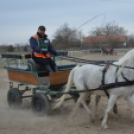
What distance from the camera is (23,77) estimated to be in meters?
5.21

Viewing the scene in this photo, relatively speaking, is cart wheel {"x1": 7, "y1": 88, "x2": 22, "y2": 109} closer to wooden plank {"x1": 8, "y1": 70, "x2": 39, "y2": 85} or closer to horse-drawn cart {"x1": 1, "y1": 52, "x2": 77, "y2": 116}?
horse-drawn cart {"x1": 1, "y1": 52, "x2": 77, "y2": 116}

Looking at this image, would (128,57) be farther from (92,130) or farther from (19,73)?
(19,73)

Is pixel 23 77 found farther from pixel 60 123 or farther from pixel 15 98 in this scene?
pixel 60 123

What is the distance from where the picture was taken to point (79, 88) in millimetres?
4289

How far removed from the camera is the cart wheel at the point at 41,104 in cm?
444

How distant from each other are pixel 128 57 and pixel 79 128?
1.79 meters

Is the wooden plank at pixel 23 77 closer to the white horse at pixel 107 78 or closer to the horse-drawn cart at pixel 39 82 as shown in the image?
the horse-drawn cart at pixel 39 82

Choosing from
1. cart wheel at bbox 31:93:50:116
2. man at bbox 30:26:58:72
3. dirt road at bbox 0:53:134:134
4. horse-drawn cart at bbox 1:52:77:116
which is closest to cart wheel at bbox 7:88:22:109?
horse-drawn cart at bbox 1:52:77:116

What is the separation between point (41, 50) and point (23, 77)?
1142 millimetres

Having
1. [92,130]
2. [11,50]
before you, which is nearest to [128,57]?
[92,130]

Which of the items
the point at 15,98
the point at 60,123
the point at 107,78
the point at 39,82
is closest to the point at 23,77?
the point at 15,98

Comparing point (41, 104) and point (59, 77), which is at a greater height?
point (59, 77)

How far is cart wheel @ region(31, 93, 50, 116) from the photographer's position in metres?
4.44

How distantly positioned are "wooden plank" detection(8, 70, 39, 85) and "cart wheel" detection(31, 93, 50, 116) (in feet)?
1.29
